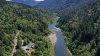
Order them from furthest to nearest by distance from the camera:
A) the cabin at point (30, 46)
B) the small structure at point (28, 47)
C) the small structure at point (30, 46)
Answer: the small structure at point (30, 46)
the cabin at point (30, 46)
the small structure at point (28, 47)

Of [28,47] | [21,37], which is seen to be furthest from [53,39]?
[28,47]

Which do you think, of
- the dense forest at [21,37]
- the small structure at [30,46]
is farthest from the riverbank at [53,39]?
the small structure at [30,46]

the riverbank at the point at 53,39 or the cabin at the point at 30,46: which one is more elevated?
the cabin at the point at 30,46

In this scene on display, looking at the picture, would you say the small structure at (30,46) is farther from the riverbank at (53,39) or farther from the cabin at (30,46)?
the riverbank at (53,39)

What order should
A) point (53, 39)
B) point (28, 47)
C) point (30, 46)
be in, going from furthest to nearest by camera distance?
point (53, 39) → point (30, 46) → point (28, 47)

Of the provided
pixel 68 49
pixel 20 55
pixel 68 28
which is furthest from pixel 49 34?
pixel 20 55

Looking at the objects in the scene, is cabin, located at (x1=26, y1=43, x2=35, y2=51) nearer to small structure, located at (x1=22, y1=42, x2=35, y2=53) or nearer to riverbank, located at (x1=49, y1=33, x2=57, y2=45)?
small structure, located at (x1=22, y1=42, x2=35, y2=53)

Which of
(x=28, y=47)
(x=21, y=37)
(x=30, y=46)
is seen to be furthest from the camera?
(x=21, y=37)

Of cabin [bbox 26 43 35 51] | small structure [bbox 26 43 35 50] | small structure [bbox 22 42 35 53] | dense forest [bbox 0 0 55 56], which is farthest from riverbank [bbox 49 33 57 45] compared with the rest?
small structure [bbox 22 42 35 53]

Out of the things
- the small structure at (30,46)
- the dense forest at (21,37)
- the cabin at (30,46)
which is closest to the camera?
the dense forest at (21,37)

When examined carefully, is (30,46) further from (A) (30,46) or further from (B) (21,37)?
(B) (21,37)

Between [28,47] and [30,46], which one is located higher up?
[30,46]

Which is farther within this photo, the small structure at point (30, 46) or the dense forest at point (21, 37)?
the small structure at point (30, 46)
